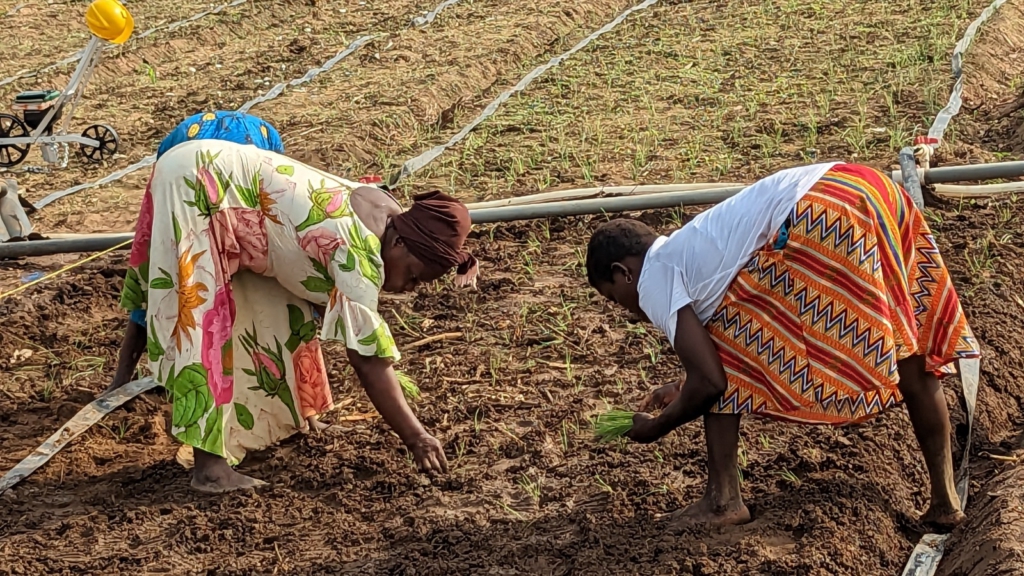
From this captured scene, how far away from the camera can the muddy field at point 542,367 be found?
3137 mm

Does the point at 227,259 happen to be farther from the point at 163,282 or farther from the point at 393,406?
the point at 393,406

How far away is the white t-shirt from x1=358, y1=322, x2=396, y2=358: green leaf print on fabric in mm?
751

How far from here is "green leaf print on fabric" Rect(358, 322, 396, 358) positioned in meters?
3.08

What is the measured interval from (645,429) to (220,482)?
1.43 metres

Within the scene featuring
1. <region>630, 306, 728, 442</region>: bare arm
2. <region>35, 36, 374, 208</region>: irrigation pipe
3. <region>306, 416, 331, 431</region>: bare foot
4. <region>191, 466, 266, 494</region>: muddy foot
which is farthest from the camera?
<region>35, 36, 374, 208</region>: irrigation pipe

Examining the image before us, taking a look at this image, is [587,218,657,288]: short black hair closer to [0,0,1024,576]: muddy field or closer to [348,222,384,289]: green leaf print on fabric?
[348,222,384,289]: green leaf print on fabric

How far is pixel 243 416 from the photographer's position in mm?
3656

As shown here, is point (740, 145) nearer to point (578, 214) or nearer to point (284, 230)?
point (578, 214)

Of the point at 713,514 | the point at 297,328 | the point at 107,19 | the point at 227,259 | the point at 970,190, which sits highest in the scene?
the point at 107,19

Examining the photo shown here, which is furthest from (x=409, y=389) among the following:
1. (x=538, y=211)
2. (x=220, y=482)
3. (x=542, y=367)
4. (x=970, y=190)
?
(x=970, y=190)

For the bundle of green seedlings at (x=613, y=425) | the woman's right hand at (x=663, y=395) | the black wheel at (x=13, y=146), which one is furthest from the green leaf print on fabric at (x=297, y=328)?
the black wheel at (x=13, y=146)

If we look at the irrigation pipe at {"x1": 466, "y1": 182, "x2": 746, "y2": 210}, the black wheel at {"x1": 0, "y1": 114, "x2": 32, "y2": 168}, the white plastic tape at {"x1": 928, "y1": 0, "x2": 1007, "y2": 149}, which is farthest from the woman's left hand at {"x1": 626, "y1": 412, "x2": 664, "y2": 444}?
the black wheel at {"x1": 0, "y1": 114, "x2": 32, "y2": 168}

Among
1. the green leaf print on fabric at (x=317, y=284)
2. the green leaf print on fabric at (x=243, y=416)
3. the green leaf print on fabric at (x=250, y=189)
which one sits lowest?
the green leaf print on fabric at (x=243, y=416)

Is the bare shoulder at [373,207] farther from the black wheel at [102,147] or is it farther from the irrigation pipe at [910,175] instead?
the black wheel at [102,147]
